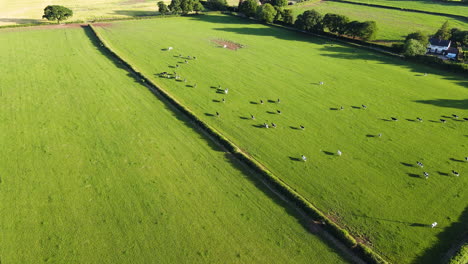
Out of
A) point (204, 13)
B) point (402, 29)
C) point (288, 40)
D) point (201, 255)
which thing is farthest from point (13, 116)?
point (402, 29)

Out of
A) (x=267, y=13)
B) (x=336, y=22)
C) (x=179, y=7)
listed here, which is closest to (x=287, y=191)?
(x=336, y=22)

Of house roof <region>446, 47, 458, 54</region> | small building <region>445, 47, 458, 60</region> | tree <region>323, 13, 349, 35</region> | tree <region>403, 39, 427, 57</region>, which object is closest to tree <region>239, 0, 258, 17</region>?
tree <region>323, 13, 349, 35</region>

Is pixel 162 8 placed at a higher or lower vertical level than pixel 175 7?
lower

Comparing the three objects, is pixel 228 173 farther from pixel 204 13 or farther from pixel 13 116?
pixel 204 13

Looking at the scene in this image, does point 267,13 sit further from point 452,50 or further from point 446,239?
point 446,239

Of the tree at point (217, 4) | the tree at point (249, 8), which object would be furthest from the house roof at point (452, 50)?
the tree at point (217, 4)

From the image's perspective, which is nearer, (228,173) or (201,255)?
(201,255)
